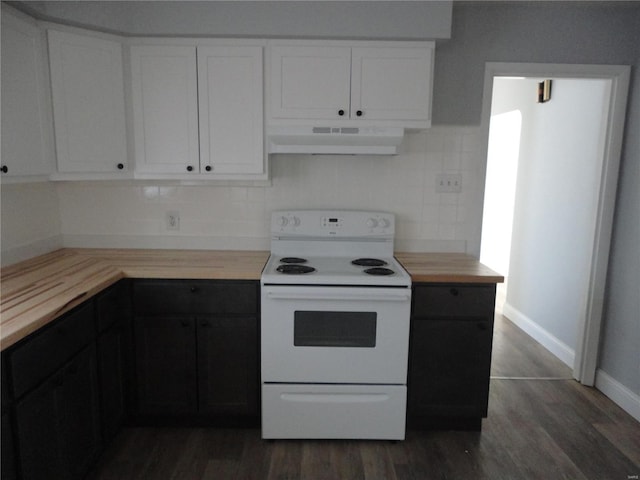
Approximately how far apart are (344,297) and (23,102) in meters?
1.79

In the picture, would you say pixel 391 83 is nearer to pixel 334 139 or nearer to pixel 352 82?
pixel 352 82

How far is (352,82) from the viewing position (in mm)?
2475

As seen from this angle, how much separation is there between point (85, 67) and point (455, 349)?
2452 mm

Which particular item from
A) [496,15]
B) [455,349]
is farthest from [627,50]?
[455,349]

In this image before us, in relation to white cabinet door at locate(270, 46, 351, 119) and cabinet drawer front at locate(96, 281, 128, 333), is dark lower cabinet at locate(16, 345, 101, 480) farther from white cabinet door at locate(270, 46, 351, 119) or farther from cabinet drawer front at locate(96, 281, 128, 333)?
white cabinet door at locate(270, 46, 351, 119)

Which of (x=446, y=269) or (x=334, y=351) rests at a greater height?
(x=446, y=269)

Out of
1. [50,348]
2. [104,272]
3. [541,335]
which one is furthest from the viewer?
[541,335]

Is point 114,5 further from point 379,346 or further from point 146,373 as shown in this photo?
point 379,346

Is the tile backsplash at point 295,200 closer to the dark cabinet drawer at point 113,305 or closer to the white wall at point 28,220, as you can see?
the white wall at point 28,220

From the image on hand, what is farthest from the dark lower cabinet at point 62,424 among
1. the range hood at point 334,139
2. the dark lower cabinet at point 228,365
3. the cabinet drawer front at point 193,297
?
the range hood at point 334,139

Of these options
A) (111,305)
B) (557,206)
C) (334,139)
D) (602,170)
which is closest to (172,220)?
(111,305)

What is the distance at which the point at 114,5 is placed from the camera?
7.76 feet

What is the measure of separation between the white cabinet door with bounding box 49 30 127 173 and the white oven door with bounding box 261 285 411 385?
119 centimetres

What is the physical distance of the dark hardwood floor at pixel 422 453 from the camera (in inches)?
85.7
